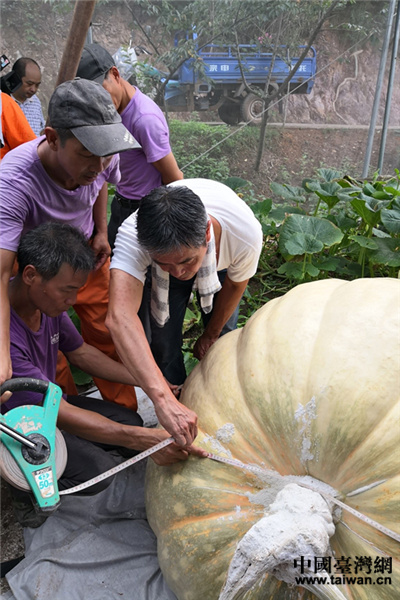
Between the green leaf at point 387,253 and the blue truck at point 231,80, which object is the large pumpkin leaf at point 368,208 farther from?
the blue truck at point 231,80

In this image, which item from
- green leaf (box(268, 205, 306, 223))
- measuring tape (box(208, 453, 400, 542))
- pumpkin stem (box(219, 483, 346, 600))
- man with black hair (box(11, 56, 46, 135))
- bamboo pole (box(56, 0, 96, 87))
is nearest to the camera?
pumpkin stem (box(219, 483, 346, 600))

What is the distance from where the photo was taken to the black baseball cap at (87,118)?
1.88 metres

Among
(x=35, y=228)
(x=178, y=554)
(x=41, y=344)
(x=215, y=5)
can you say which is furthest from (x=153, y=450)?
(x=215, y=5)

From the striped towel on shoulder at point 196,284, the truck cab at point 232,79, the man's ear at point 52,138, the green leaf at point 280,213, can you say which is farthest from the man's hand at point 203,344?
the truck cab at point 232,79

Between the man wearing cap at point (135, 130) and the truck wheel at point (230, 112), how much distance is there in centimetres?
379

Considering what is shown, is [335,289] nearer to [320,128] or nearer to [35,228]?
[35,228]

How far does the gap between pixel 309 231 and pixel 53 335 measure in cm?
170

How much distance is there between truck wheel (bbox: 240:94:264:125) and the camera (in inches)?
242

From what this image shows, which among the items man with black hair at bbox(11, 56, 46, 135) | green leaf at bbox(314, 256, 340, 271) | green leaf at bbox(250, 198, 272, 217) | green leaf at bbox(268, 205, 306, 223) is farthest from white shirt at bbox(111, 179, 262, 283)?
man with black hair at bbox(11, 56, 46, 135)

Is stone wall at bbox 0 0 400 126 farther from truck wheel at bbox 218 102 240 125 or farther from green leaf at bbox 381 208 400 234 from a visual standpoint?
green leaf at bbox 381 208 400 234

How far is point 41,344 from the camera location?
83.5 inches

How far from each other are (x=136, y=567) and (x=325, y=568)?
2.72 ft

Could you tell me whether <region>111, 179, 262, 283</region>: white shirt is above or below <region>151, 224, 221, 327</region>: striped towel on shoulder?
above

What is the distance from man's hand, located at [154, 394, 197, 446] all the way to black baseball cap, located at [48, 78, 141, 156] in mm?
839
